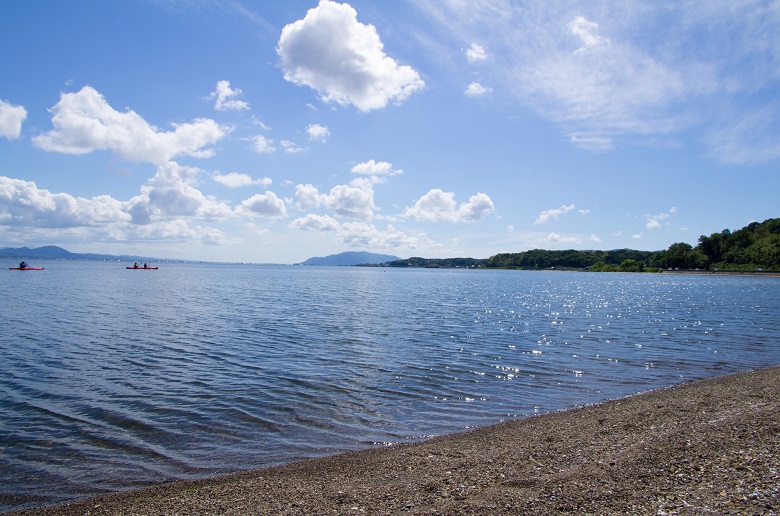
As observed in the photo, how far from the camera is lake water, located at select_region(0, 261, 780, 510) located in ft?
40.5

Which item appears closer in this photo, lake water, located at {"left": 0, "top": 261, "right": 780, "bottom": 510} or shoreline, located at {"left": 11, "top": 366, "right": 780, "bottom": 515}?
shoreline, located at {"left": 11, "top": 366, "right": 780, "bottom": 515}

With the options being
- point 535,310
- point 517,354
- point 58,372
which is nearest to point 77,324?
point 58,372

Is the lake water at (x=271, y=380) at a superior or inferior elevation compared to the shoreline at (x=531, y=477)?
inferior

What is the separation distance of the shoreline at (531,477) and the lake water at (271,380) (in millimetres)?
1523

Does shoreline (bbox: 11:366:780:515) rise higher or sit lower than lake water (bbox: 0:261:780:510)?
higher

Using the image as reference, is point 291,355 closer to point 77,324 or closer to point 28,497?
point 28,497

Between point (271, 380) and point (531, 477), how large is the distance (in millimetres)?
13319

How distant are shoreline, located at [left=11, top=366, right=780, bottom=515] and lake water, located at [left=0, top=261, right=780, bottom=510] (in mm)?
1523

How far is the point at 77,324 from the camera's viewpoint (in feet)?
116

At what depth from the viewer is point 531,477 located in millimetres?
9328

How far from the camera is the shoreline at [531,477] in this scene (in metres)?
8.04

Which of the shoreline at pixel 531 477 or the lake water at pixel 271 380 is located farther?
the lake water at pixel 271 380

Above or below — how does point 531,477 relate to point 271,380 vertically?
above

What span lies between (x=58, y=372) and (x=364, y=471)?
1760cm
